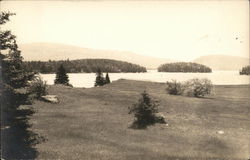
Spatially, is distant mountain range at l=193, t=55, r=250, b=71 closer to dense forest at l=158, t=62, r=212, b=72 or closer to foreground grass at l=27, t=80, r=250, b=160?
dense forest at l=158, t=62, r=212, b=72

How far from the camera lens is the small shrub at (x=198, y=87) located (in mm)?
62500

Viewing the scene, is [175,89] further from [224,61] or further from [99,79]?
[99,79]

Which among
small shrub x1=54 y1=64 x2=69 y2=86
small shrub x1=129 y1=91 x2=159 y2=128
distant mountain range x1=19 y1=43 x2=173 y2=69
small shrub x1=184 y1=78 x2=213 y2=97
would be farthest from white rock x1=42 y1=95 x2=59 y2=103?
small shrub x1=184 y1=78 x2=213 y2=97

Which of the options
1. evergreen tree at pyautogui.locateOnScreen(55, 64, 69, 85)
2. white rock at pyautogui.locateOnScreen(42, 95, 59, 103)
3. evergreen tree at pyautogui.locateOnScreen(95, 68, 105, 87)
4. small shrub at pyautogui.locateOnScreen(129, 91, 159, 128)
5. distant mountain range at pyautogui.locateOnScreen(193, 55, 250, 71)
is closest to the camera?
small shrub at pyautogui.locateOnScreen(129, 91, 159, 128)

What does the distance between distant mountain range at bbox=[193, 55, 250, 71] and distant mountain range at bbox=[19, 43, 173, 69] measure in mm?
5675

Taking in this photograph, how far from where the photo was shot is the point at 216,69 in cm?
7500

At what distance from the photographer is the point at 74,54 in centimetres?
6775

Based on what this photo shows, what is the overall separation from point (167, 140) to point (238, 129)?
916 cm

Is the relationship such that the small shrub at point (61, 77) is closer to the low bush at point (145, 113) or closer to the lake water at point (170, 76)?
the lake water at point (170, 76)

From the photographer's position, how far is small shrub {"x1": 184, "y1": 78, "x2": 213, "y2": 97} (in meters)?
62.5

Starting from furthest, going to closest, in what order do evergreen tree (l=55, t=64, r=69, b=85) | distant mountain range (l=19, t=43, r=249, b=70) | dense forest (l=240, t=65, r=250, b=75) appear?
1. dense forest (l=240, t=65, r=250, b=75)
2. distant mountain range (l=19, t=43, r=249, b=70)
3. evergreen tree (l=55, t=64, r=69, b=85)

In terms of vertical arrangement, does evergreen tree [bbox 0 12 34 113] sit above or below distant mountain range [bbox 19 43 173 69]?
below

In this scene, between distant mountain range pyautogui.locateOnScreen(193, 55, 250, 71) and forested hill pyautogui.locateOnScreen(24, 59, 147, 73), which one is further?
distant mountain range pyautogui.locateOnScreen(193, 55, 250, 71)

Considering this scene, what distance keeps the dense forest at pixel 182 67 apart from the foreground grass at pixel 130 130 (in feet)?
36.5
